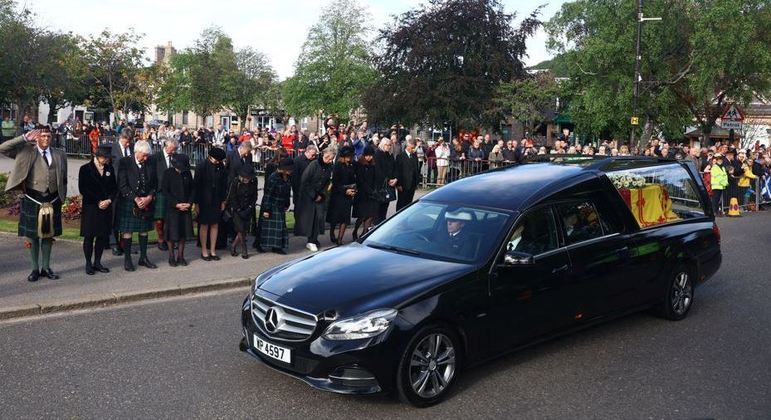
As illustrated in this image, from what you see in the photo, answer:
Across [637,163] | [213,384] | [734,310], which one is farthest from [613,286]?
[213,384]

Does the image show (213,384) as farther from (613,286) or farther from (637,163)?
(637,163)

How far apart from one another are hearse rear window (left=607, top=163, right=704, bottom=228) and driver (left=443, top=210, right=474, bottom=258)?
6.32 ft

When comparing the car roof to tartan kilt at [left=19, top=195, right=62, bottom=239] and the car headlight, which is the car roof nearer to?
the car headlight

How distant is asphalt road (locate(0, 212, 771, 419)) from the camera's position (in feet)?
17.1

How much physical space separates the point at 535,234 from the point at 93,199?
5.97 meters

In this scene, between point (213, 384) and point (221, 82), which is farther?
point (221, 82)

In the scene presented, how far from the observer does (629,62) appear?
129ft

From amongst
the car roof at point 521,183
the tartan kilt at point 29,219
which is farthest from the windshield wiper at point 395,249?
the tartan kilt at point 29,219

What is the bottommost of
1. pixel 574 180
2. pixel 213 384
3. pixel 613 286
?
pixel 213 384

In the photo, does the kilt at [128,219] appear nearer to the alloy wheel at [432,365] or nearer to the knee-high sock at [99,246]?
the knee-high sock at [99,246]

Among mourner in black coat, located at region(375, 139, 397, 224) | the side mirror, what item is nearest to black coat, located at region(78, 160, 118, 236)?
mourner in black coat, located at region(375, 139, 397, 224)

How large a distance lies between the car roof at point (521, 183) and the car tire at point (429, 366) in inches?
57.7

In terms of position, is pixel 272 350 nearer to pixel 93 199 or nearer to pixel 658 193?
pixel 658 193

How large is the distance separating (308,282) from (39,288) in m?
4.73
